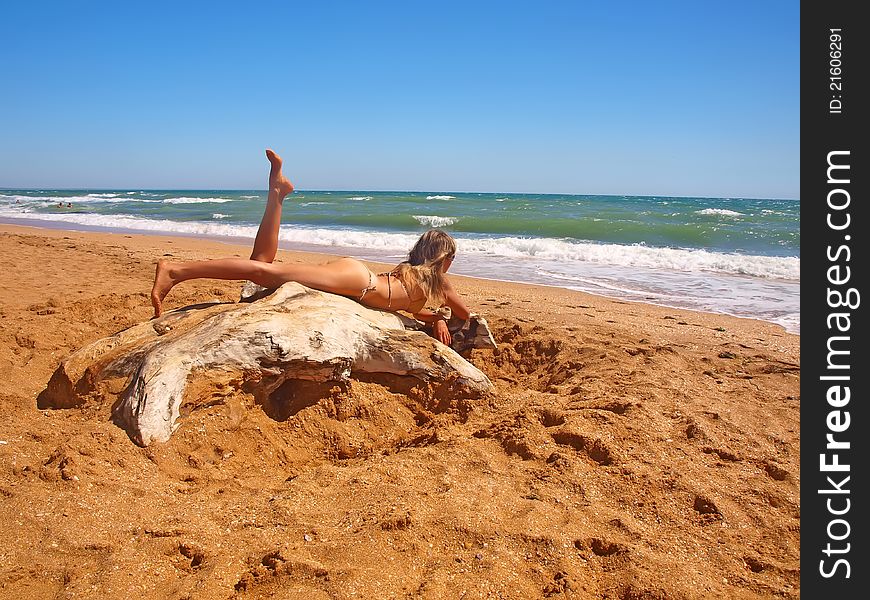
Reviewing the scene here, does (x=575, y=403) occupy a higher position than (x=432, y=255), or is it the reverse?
(x=432, y=255)

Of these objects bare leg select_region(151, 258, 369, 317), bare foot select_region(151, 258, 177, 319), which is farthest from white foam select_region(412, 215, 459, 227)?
bare foot select_region(151, 258, 177, 319)

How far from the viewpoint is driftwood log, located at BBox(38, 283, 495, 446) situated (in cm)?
302

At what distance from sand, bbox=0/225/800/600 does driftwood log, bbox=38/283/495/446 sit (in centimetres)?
12

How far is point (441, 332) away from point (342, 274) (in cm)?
84

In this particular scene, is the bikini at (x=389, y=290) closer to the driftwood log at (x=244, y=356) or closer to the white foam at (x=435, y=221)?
the driftwood log at (x=244, y=356)

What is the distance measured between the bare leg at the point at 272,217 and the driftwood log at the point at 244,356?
0.51 metres

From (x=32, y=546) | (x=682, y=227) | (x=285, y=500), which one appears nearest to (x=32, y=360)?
(x=32, y=546)

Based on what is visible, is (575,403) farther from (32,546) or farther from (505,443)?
(32,546)

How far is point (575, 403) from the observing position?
361 cm

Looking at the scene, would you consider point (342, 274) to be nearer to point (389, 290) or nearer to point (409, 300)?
point (389, 290)
